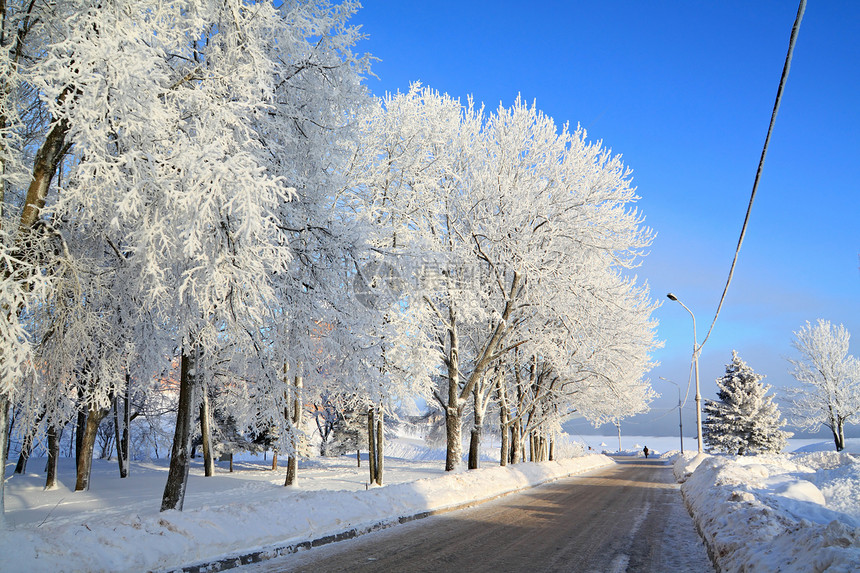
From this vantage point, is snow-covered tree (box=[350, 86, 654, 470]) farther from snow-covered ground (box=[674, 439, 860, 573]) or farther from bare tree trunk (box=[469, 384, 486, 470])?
snow-covered ground (box=[674, 439, 860, 573])

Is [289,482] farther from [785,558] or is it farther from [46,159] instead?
[785,558]

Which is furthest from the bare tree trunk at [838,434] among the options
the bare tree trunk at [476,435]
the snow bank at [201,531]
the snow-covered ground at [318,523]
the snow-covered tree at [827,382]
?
the snow bank at [201,531]

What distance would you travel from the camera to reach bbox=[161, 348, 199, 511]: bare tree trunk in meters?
8.81

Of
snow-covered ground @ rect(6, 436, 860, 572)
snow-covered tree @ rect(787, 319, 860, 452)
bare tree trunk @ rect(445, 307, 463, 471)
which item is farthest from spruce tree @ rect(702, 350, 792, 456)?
bare tree trunk @ rect(445, 307, 463, 471)

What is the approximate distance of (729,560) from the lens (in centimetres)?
587

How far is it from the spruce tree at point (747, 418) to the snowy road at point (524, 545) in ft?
135

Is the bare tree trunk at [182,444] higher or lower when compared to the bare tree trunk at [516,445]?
higher

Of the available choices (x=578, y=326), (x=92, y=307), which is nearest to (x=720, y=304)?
(x=578, y=326)

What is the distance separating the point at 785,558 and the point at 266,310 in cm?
739

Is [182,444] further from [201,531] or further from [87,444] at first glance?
[87,444]

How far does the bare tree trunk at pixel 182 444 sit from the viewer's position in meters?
8.81

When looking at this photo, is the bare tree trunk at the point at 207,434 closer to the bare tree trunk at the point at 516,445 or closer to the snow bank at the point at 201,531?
the bare tree trunk at the point at 516,445

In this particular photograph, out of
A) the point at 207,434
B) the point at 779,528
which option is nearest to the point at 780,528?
the point at 779,528

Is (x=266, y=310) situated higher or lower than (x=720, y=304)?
lower
